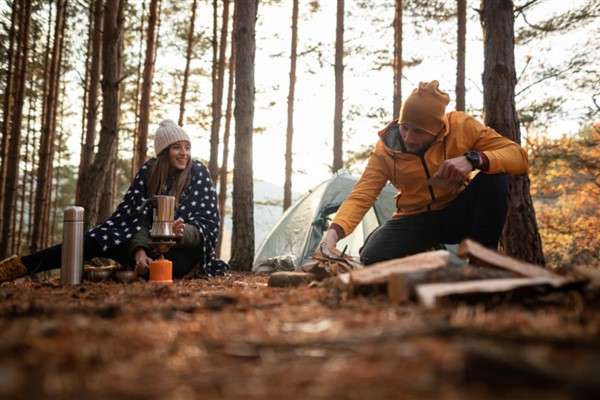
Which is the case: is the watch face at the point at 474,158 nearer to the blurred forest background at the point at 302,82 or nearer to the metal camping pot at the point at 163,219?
the metal camping pot at the point at 163,219

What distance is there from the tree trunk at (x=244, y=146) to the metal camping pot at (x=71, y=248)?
2.92m

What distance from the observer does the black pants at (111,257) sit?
3.47 meters

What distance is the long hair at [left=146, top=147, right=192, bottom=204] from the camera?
3.97m

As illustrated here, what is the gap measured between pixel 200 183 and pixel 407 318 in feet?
10.1

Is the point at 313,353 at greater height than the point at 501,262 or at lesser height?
lesser

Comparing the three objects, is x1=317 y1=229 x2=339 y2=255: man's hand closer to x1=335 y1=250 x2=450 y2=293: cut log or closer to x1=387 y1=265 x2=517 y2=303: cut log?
x1=335 y1=250 x2=450 y2=293: cut log

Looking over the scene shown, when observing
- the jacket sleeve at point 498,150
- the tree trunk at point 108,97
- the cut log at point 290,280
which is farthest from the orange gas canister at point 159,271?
the tree trunk at point 108,97

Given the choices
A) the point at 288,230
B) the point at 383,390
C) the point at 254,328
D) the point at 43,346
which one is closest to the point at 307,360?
the point at 383,390

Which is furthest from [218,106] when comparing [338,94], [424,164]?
[424,164]

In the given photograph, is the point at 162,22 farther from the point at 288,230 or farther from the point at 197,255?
the point at 197,255

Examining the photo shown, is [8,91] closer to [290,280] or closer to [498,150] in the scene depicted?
[290,280]

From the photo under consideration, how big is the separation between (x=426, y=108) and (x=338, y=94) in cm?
826

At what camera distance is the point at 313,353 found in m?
0.98

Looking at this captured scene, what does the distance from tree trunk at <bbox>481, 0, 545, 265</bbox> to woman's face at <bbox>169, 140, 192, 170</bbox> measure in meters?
2.93
